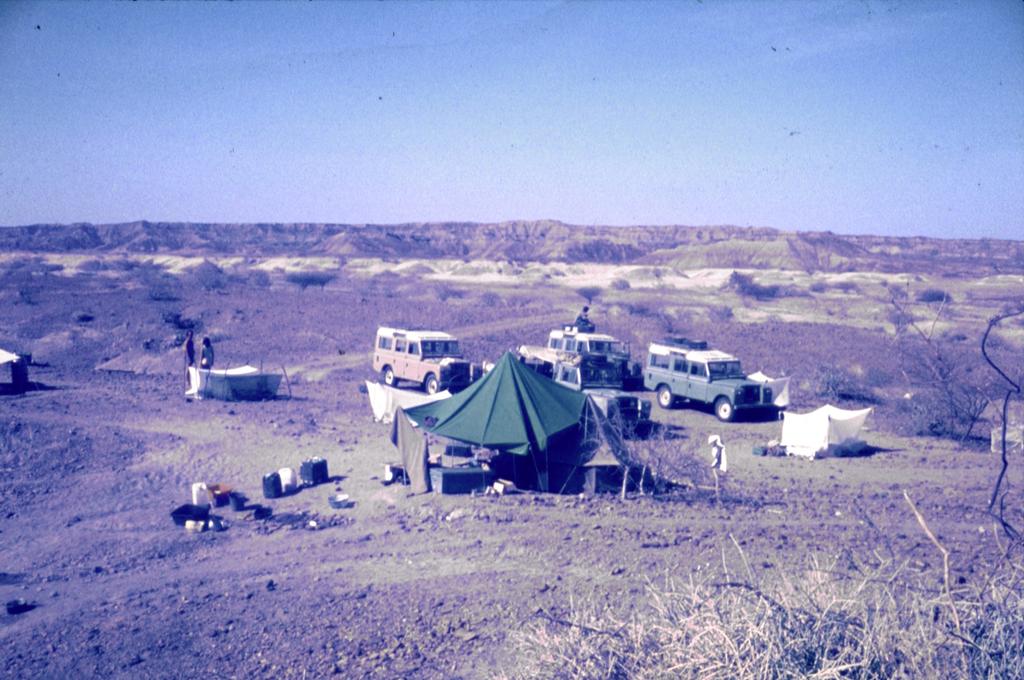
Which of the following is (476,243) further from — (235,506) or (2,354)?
(235,506)

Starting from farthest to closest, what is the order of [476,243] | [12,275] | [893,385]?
[476,243], [12,275], [893,385]

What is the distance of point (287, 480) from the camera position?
40.8ft

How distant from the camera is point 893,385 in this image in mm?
23781

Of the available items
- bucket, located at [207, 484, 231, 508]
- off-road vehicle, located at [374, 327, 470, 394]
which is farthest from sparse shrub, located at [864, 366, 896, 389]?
bucket, located at [207, 484, 231, 508]

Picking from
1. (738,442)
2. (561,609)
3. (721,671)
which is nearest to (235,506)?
(561,609)

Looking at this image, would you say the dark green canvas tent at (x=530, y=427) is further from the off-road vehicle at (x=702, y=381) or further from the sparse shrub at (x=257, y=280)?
the sparse shrub at (x=257, y=280)

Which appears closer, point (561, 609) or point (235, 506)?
point (561, 609)

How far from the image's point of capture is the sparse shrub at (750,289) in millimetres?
51312

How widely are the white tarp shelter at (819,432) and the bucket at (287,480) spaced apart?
9.88 m

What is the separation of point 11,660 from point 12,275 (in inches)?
1967

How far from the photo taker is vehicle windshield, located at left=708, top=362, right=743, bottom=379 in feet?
62.7

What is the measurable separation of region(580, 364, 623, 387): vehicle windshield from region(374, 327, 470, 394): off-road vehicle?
329 centimetres

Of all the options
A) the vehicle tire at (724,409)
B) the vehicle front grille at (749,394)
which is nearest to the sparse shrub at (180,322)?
the vehicle tire at (724,409)

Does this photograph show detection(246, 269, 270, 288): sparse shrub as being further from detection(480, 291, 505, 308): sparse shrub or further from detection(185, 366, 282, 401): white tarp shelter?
detection(185, 366, 282, 401): white tarp shelter
